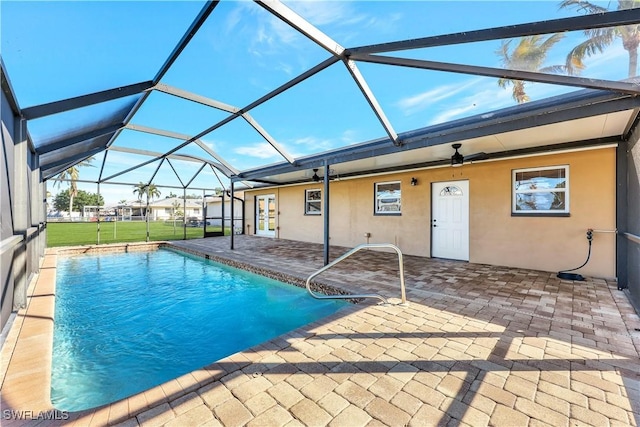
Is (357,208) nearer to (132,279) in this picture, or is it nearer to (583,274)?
(583,274)

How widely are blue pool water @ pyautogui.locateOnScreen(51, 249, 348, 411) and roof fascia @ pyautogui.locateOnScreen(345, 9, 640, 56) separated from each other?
3826mm

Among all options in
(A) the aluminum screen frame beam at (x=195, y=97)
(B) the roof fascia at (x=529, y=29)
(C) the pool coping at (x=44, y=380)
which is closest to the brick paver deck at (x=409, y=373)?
(C) the pool coping at (x=44, y=380)

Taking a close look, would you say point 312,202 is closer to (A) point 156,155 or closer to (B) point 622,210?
(A) point 156,155

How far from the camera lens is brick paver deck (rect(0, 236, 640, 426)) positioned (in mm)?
1738

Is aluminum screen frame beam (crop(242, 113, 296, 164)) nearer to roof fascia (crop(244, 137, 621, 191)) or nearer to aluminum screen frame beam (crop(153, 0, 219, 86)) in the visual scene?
aluminum screen frame beam (crop(153, 0, 219, 86))

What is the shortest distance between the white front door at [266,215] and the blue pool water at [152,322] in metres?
5.86

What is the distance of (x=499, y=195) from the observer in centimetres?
629

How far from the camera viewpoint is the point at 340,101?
6.37m

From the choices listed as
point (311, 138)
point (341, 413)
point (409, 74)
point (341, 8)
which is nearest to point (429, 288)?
point (341, 413)

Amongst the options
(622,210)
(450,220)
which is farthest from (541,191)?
(450,220)

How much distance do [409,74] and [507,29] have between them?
6.42 feet

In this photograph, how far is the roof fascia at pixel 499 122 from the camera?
130 inches

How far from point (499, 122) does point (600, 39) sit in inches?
61.4

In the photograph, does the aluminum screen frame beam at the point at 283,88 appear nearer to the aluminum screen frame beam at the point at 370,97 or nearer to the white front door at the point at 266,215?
the aluminum screen frame beam at the point at 370,97
